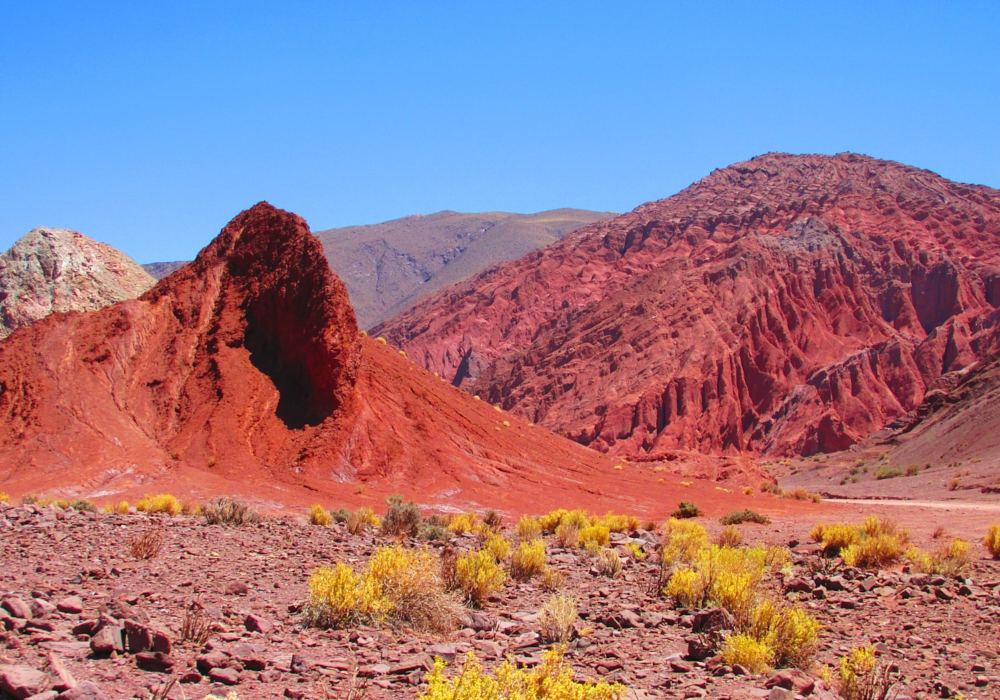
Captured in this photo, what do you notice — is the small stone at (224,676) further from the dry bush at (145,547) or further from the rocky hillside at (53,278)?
the rocky hillside at (53,278)

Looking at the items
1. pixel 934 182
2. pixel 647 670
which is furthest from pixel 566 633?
pixel 934 182

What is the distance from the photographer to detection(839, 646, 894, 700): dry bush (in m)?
6.15

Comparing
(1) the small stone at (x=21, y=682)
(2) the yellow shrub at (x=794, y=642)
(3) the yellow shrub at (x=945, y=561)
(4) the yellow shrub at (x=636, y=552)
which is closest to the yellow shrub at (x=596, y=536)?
(4) the yellow shrub at (x=636, y=552)

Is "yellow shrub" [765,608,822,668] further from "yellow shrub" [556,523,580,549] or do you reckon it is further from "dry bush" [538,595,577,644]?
"yellow shrub" [556,523,580,549]

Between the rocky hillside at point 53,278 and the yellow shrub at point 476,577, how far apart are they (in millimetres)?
31918

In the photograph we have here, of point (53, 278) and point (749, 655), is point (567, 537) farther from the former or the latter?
point (53, 278)

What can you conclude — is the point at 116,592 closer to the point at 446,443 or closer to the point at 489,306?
the point at 446,443

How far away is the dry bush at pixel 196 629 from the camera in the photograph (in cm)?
652

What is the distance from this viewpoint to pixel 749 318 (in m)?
77.2

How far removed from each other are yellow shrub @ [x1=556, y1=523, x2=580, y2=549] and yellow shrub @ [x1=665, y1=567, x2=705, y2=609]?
6280 millimetres

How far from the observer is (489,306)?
349 ft

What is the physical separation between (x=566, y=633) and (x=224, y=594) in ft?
13.0

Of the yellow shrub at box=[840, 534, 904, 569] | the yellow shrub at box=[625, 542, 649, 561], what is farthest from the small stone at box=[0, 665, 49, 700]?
the yellow shrub at box=[840, 534, 904, 569]

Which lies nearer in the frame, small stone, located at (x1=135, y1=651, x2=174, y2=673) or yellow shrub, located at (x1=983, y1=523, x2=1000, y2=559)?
small stone, located at (x1=135, y1=651, x2=174, y2=673)
